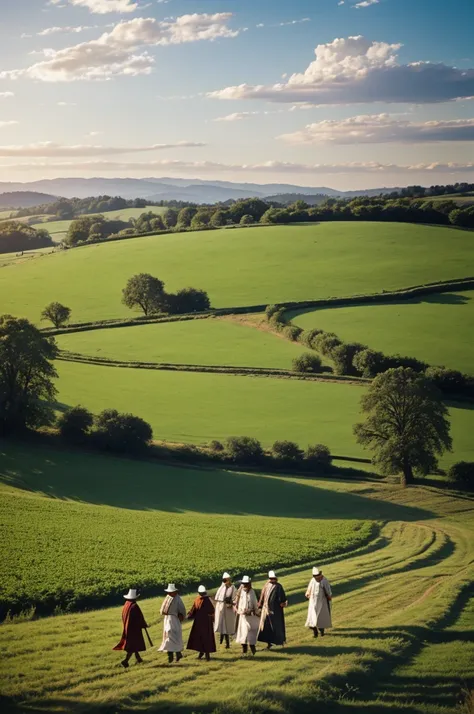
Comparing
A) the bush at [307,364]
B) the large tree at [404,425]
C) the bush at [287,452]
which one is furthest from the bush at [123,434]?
the bush at [307,364]

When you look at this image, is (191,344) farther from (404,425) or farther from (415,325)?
(404,425)

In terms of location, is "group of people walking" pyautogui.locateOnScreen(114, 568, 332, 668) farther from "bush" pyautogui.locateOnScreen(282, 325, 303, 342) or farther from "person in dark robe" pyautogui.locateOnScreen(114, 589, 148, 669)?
"bush" pyautogui.locateOnScreen(282, 325, 303, 342)

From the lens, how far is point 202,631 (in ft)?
67.2

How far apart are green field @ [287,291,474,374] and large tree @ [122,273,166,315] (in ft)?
73.2

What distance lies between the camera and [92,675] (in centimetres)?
1866

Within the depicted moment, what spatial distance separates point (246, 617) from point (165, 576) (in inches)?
359

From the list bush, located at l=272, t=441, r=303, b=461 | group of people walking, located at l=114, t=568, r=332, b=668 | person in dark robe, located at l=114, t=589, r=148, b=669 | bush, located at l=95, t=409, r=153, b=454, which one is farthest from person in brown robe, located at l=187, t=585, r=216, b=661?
bush, located at l=272, t=441, r=303, b=461

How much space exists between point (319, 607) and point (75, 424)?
4278cm

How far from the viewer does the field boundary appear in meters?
81.6

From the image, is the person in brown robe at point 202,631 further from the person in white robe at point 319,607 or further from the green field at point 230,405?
the green field at point 230,405

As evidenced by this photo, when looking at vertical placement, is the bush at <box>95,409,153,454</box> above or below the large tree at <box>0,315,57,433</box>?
below

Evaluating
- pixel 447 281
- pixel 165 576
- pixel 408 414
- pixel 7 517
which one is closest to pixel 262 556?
pixel 165 576

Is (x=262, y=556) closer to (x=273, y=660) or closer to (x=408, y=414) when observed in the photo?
(x=273, y=660)

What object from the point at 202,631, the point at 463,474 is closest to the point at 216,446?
the point at 463,474
